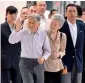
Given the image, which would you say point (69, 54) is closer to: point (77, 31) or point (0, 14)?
point (77, 31)

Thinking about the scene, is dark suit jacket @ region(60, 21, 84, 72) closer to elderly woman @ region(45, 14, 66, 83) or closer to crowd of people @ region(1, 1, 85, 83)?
crowd of people @ region(1, 1, 85, 83)

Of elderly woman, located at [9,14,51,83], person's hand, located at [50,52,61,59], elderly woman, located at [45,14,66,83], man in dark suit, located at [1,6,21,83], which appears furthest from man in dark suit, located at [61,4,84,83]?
man in dark suit, located at [1,6,21,83]

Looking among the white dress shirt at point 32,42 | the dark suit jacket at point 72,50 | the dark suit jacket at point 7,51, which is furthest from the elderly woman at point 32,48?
the dark suit jacket at point 7,51

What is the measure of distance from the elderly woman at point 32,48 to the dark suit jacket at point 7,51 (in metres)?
0.55

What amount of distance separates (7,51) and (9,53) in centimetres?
4

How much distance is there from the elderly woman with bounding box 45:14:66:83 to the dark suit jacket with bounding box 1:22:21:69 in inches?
28.4

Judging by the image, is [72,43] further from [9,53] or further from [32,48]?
[9,53]

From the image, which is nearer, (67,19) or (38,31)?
(38,31)

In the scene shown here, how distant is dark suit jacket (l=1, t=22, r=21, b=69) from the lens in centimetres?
436

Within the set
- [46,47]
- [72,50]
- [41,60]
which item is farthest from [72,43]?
[41,60]

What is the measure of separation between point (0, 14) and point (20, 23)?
2915 millimetres

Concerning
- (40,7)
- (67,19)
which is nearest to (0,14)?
(40,7)

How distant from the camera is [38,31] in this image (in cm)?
386

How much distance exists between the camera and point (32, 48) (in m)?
3.78
